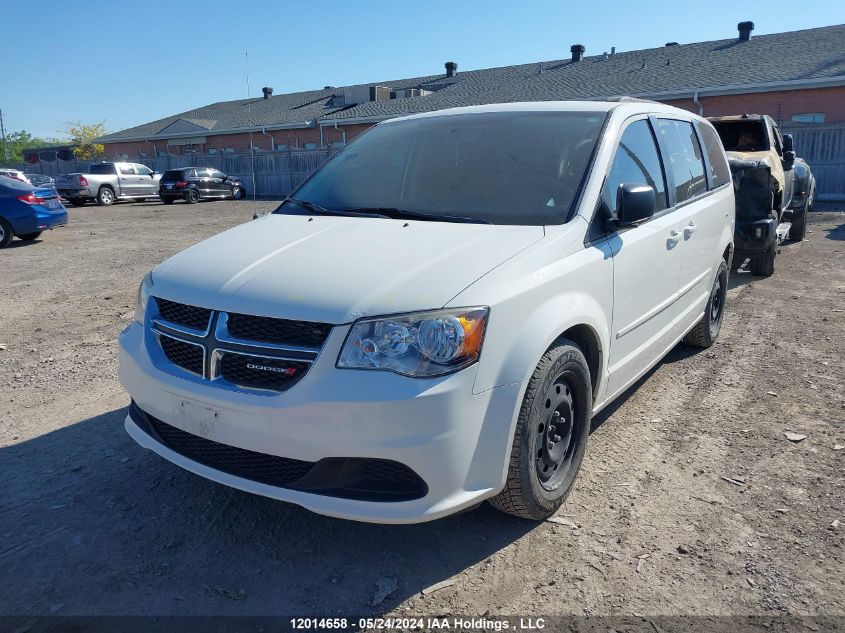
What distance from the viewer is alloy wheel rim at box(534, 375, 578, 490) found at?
303 cm

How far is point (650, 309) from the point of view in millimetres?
4055

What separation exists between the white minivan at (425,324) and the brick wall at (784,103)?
66.1 ft

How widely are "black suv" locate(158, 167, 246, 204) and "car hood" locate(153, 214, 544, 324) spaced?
2563cm

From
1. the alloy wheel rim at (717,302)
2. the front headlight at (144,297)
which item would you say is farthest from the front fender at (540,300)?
the alloy wheel rim at (717,302)

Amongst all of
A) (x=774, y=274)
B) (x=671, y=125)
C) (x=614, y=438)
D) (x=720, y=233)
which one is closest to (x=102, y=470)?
(x=614, y=438)

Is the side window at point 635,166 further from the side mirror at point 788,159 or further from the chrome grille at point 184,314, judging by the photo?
the side mirror at point 788,159

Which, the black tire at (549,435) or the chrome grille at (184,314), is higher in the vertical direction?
the chrome grille at (184,314)

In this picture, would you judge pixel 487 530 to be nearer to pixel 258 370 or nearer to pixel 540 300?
pixel 540 300

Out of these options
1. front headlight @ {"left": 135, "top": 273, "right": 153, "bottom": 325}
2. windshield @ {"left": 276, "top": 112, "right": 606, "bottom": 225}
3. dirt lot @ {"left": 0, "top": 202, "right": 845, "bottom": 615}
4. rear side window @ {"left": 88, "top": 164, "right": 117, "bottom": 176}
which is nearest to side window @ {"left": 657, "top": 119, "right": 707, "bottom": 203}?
windshield @ {"left": 276, "top": 112, "right": 606, "bottom": 225}

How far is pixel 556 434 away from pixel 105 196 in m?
28.7

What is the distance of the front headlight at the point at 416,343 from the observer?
2549 millimetres

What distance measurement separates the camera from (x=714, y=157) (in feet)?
18.6

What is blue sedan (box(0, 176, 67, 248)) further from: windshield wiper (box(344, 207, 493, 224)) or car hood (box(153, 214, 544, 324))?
windshield wiper (box(344, 207, 493, 224))

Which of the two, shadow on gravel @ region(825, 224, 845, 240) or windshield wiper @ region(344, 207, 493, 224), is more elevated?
windshield wiper @ region(344, 207, 493, 224)
